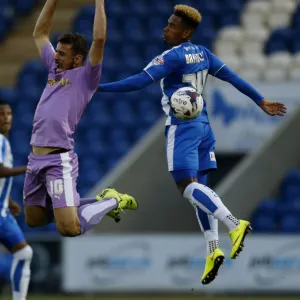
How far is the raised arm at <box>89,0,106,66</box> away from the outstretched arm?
0.72ft

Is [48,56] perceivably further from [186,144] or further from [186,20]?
[186,144]

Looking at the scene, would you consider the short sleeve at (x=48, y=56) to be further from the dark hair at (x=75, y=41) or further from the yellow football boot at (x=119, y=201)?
the yellow football boot at (x=119, y=201)

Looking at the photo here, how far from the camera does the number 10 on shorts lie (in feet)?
31.4

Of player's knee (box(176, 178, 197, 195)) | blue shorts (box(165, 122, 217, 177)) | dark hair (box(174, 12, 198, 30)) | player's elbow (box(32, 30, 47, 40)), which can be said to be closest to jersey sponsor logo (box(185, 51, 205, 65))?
dark hair (box(174, 12, 198, 30))

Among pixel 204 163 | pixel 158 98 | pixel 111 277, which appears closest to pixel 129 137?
pixel 158 98

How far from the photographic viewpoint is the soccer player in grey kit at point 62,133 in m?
9.52

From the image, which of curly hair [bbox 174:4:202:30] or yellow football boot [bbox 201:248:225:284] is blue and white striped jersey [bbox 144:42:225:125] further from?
yellow football boot [bbox 201:248:225:284]

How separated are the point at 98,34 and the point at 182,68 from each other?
84cm

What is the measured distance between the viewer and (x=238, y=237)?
30.9ft

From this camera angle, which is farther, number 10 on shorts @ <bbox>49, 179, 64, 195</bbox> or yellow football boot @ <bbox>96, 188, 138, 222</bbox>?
yellow football boot @ <bbox>96, 188, 138, 222</bbox>

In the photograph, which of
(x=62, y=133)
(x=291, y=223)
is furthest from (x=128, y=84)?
(x=291, y=223)

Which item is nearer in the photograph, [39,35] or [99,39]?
[99,39]

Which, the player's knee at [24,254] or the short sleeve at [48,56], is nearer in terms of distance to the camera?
the short sleeve at [48,56]

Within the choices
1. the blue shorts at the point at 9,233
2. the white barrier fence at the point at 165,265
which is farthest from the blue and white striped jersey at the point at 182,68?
the white barrier fence at the point at 165,265
